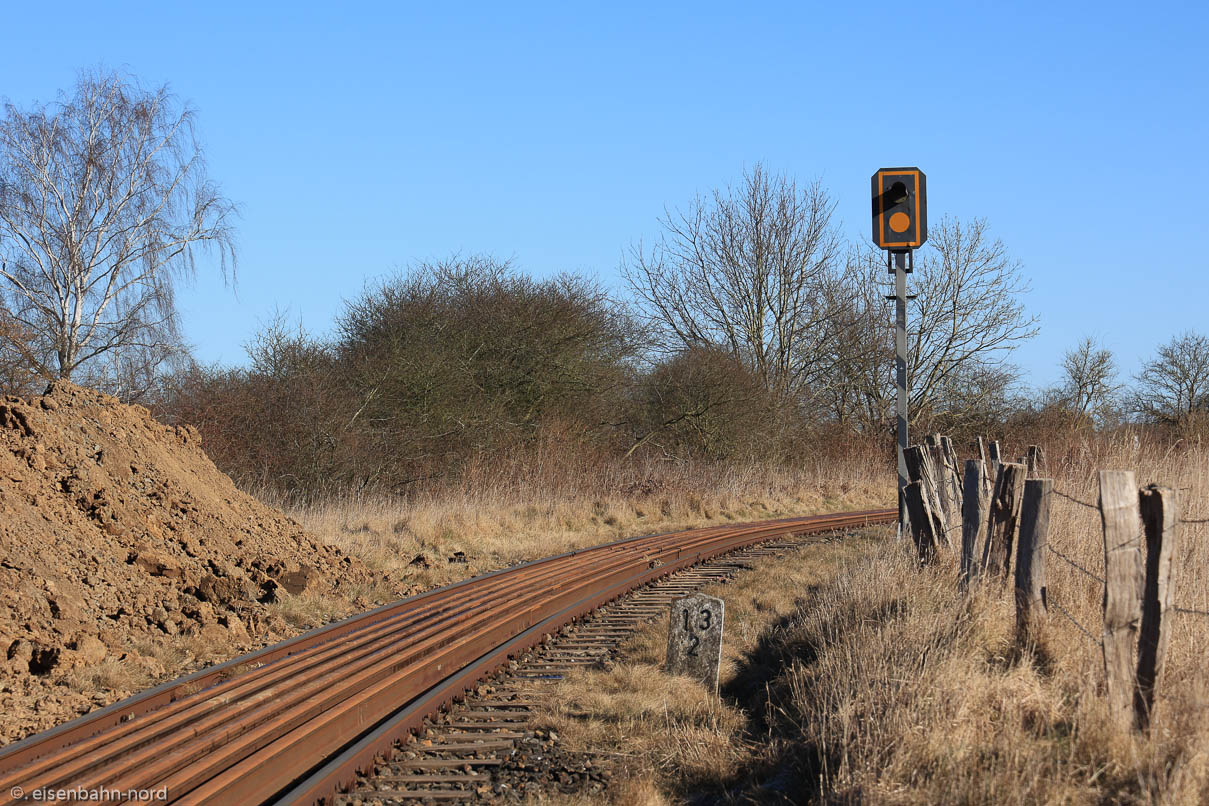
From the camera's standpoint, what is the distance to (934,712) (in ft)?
16.3

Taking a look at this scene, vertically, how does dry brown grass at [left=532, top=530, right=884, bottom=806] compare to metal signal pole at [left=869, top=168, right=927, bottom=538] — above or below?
below

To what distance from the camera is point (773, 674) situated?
7805mm

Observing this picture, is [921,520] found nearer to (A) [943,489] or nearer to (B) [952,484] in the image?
(A) [943,489]

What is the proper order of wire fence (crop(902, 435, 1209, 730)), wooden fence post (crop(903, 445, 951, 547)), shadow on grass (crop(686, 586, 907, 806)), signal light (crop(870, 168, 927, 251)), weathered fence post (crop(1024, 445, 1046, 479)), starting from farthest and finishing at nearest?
signal light (crop(870, 168, 927, 251)) < weathered fence post (crop(1024, 445, 1046, 479)) < wooden fence post (crop(903, 445, 951, 547)) < shadow on grass (crop(686, 586, 907, 806)) < wire fence (crop(902, 435, 1209, 730))

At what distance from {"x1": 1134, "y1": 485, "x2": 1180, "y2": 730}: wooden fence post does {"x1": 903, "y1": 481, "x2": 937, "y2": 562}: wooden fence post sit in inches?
173

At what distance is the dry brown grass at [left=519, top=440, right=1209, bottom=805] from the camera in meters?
4.29

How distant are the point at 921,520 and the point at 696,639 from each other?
108 inches

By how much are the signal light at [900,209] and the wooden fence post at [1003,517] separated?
6205 mm

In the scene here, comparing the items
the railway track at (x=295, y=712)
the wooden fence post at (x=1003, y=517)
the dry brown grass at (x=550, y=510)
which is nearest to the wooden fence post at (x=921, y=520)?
the wooden fence post at (x=1003, y=517)

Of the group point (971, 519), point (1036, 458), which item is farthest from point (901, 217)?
point (971, 519)

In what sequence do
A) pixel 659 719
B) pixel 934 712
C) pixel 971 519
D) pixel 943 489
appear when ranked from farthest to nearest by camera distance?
pixel 943 489 < pixel 971 519 < pixel 659 719 < pixel 934 712

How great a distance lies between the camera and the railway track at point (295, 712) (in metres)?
5.01

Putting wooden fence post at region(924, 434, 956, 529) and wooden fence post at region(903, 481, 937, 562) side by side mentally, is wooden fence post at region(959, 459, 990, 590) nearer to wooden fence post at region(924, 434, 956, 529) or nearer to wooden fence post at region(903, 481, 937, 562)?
wooden fence post at region(903, 481, 937, 562)

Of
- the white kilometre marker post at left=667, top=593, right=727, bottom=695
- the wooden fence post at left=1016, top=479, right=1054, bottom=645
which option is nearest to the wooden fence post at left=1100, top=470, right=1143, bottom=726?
the wooden fence post at left=1016, top=479, right=1054, bottom=645
